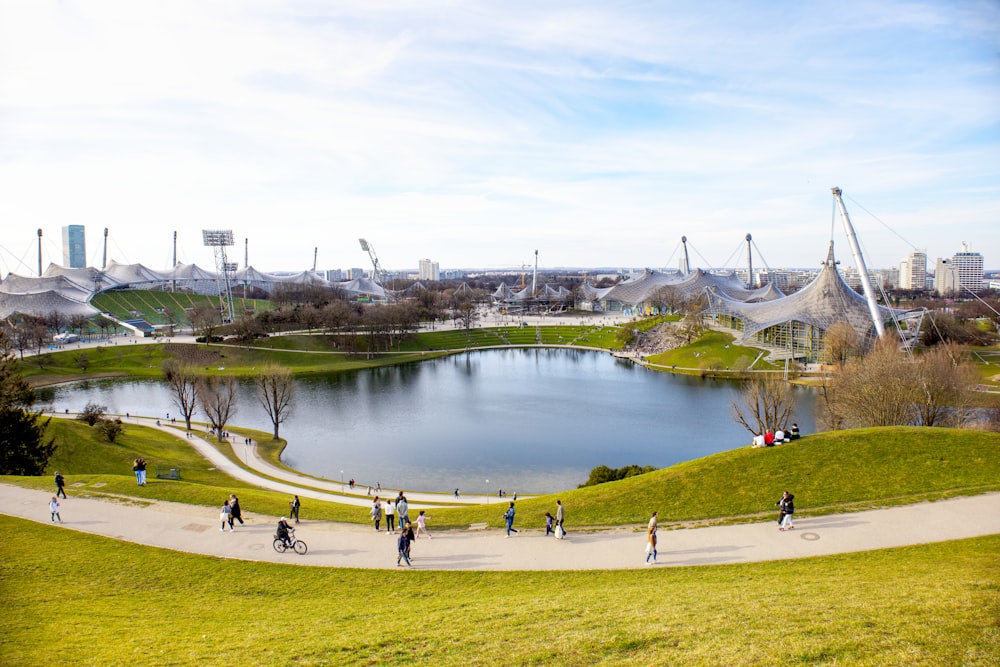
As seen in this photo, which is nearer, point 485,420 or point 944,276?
point 485,420

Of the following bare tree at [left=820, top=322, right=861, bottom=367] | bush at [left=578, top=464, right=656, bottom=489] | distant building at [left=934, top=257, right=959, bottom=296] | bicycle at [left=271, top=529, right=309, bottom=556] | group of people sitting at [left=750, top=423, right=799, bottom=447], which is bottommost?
bush at [left=578, top=464, right=656, bottom=489]

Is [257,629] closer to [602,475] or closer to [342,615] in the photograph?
[342,615]

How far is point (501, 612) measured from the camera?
29.4 feet

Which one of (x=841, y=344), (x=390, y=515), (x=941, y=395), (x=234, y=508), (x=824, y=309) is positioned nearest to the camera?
(x=390, y=515)

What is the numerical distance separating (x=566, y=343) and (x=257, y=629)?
7079cm

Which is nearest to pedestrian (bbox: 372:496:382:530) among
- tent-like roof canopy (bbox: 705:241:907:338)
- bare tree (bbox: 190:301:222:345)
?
tent-like roof canopy (bbox: 705:241:907:338)

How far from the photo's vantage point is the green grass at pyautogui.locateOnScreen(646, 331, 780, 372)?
179 feet

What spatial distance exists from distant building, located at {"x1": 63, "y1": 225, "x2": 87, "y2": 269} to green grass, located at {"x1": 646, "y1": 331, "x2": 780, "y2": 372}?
588 ft

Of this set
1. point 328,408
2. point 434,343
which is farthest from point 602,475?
point 434,343

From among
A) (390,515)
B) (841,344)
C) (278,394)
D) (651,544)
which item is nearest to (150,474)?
(278,394)

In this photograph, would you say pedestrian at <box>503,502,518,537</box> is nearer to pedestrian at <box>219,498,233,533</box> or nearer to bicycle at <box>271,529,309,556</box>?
bicycle at <box>271,529,309,556</box>

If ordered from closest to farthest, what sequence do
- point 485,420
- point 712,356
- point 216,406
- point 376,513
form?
point 376,513
point 216,406
point 485,420
point 712,356

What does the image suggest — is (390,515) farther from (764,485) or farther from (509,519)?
(764,485)

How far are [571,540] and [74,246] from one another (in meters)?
207
